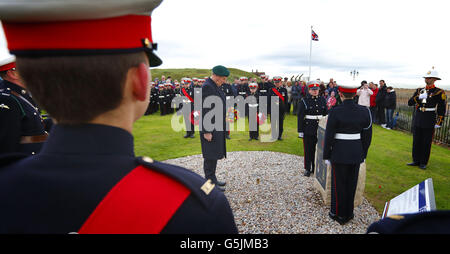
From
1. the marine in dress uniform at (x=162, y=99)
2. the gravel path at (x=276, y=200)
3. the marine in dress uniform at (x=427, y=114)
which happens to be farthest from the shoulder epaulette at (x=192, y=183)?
the marine in dress uniform at (x=162, y=99)

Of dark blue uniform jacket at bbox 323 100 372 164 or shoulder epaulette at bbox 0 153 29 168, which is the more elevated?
shoulder epaulette at bbox 0 153 29 168

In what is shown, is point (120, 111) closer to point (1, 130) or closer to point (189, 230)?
point (189, 230)

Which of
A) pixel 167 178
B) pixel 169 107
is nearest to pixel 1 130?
pixel 167 178

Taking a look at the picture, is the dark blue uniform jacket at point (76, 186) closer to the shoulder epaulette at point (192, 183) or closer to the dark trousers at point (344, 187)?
the shoulder epaulette at point (192, 183)

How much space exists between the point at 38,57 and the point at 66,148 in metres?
0.28

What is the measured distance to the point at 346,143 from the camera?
3762 mm

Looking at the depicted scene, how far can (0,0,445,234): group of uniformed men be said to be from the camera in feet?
2.25

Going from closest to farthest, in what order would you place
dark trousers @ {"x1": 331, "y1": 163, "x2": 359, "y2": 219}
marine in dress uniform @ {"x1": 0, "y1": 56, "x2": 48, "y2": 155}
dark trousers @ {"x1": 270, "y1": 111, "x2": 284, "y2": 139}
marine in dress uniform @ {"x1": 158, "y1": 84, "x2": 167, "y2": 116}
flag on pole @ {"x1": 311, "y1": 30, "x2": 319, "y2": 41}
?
marine in dress uniform @ {"x1": 0, "y1": 56, "x2": 48, "y2": 155}
dark trousers @ {"x1": 331, "y1": 163, "x2": 359, "y2": 219}
dark trousers @ {"x1": 270, "y1": 111, "x2": 284, "y2": 139}
marine in dress uniform @ {"x1": 158, "y1": 84, "x2": 167, "y2": 116}
flag on pole @ {"x1": 311, "y1": 30, "x2": 319, "y2": 41}

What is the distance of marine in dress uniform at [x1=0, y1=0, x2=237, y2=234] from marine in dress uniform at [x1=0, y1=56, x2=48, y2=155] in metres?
2.58

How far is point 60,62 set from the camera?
685 millimetres

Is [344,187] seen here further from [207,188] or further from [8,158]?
[8,158]

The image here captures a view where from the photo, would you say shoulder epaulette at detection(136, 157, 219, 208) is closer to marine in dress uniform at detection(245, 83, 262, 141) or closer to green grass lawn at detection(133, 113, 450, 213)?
green grass lawn at detection(133, 113, 450, 213)

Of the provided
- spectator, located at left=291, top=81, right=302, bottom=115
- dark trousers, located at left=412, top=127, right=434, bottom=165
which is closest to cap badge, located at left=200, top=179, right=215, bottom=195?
dark trousers, located at left=412, top=127, right=434, bottom=165

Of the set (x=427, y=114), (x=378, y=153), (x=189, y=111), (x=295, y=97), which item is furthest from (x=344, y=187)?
(x=295, y=97)
